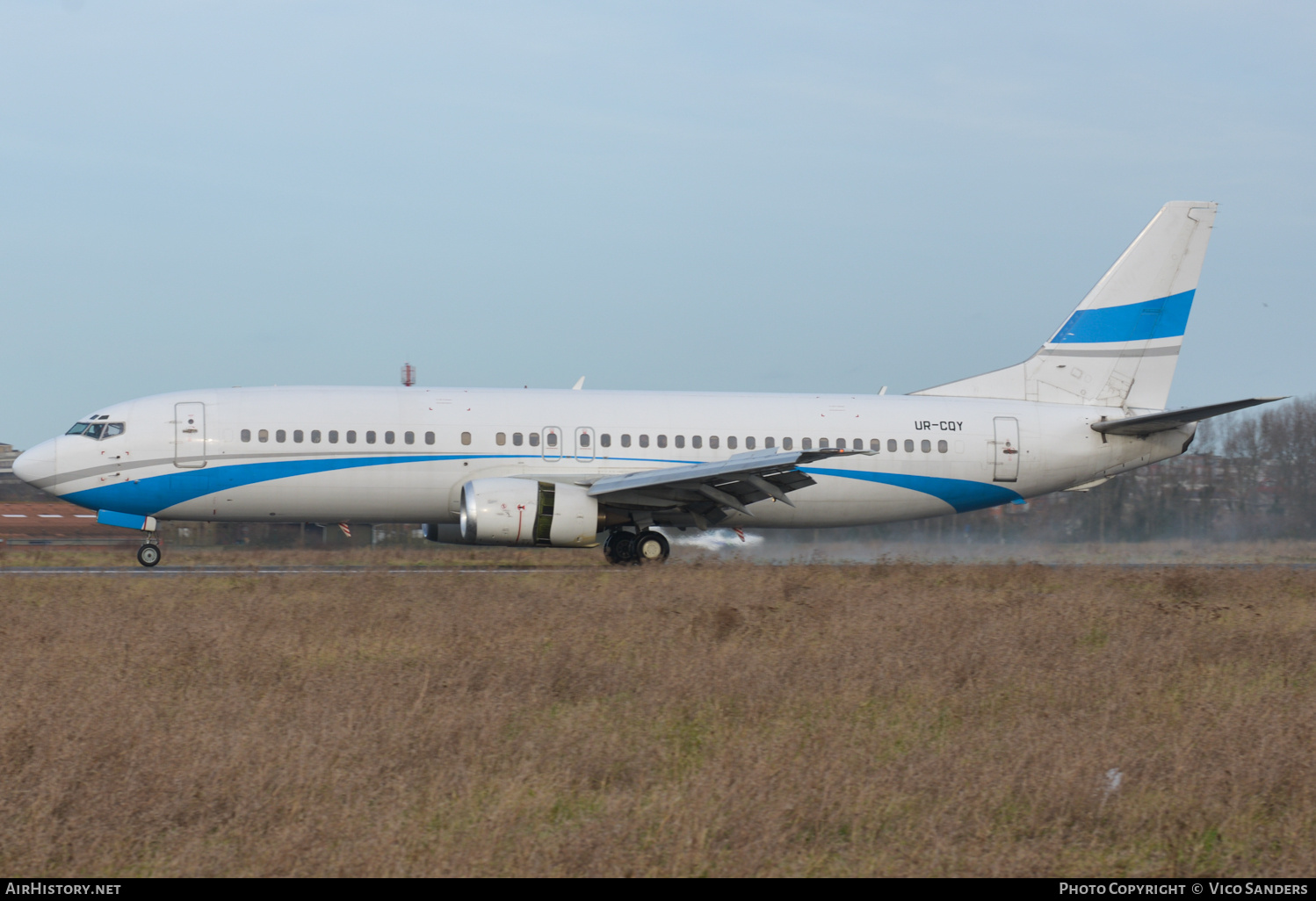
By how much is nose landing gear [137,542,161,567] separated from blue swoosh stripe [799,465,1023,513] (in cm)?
1281

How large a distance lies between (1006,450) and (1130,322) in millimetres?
4313

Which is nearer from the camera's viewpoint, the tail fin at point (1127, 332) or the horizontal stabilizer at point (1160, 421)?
the horizontal stabilizer at point (1160, 421)

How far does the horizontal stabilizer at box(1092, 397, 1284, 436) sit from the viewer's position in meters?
22.6

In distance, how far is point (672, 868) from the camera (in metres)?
5.70

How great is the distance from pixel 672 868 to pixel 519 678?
4.65 meters

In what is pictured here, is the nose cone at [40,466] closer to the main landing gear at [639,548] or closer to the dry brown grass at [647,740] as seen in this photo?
the dry brown grass at [647,740]

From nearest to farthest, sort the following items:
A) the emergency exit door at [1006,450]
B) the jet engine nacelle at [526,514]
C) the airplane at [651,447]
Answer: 1. the jet engine nacelle at [526,514]
2. the airplane at [651,447]
3. the emergency exit door at [1006,450]

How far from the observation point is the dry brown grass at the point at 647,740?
6.04m

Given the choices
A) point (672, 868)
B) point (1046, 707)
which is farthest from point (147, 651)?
point (1046, 707)

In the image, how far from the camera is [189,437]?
22.0m

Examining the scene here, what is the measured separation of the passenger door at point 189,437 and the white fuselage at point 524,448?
1.0 inches

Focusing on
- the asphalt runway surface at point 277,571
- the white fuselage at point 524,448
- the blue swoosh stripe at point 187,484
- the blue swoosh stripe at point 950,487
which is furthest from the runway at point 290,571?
the blue swoosh stripe at point 950,487

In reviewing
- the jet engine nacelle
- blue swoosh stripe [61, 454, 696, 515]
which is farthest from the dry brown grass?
blue swoosh stripe [61, 454, 696, 515]

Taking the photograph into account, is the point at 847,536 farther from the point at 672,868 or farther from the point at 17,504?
the point at 672,868
